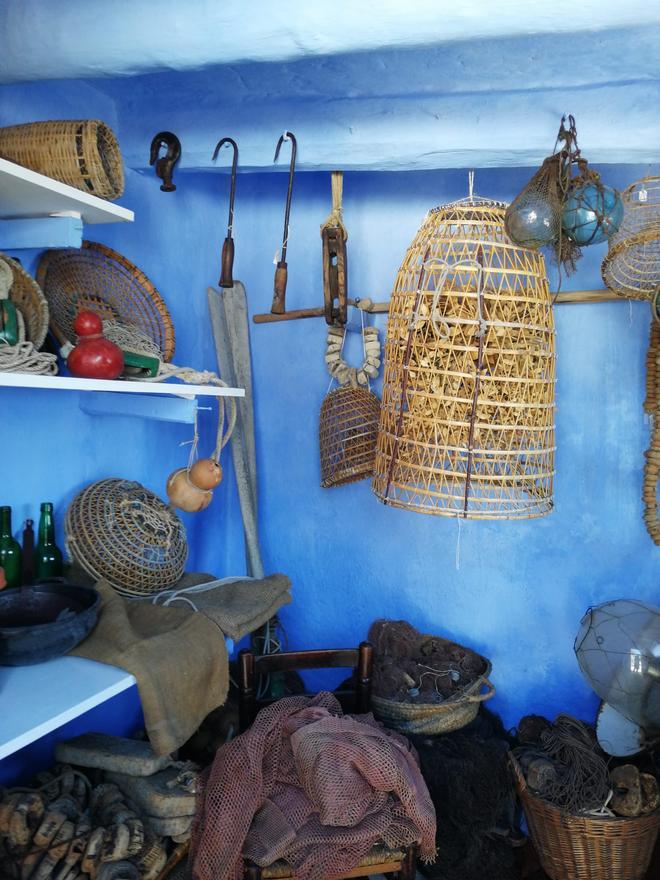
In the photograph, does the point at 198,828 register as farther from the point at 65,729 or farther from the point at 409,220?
the point at 409,220

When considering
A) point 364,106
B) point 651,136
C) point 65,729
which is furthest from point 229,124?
point 65,729

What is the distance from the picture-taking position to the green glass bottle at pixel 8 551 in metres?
1.68

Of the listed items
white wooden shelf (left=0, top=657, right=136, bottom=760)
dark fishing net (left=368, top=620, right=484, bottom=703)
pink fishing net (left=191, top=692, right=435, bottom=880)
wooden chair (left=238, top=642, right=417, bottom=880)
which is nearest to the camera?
white wooden shelf (left=0, top=657, right=136, bottom=760)

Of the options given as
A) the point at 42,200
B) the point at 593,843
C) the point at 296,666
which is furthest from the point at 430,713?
the point at 42,200

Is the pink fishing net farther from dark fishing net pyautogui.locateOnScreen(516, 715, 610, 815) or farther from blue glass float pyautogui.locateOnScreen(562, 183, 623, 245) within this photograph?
blue glass float pyautogui.locateOnScreen(562, 183, 623, 245)

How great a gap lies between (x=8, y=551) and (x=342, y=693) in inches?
40.0

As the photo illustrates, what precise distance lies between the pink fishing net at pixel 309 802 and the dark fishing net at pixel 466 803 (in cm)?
20

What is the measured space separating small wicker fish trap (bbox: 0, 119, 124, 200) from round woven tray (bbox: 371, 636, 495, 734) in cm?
164

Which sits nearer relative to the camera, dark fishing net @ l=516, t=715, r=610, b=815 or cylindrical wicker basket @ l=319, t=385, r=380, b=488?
dark fishing net @ l=516, t=715, r=610, b=815

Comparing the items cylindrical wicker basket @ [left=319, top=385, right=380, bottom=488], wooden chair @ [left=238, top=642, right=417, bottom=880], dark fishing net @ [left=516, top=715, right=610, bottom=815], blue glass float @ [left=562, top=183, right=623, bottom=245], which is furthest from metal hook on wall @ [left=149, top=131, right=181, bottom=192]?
dark fishing net @ [left=516, top=715, right=610, bottom=815]

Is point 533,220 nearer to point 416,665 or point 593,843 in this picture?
point 416,665

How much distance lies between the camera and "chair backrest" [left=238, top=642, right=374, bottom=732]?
6.44 ft

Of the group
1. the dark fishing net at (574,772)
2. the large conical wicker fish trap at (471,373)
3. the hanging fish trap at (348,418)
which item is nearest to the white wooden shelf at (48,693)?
the large conical wicker fish trap at (471,373)

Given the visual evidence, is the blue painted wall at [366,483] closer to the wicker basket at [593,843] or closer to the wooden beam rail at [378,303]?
the wooden beam rail at [378,303]
